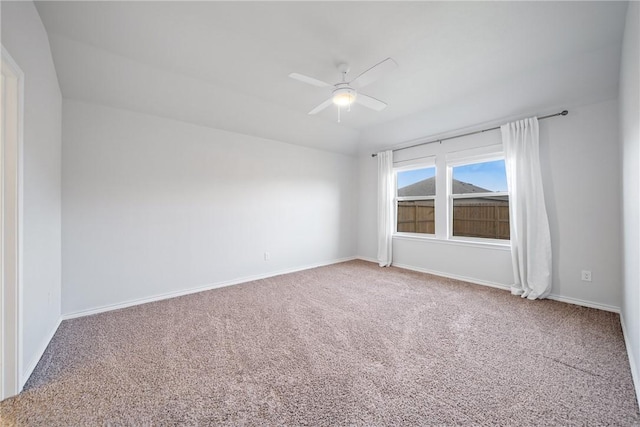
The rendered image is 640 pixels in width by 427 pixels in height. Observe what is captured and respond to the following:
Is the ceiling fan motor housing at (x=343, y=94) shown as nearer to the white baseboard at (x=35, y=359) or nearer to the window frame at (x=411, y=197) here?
the window frame at (x=411, y=197)

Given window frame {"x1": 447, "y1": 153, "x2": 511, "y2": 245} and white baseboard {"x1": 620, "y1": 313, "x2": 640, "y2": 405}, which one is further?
window frame {"x1": 447, "y1": 153, "x2": 511, "y2": 245}

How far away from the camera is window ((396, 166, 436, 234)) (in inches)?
175

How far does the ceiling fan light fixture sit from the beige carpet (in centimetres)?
231

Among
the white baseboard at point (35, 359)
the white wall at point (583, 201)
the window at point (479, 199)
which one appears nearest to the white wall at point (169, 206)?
the white baseboard at point (35, 359)

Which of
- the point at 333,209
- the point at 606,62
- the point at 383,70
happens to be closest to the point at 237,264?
the point at 333,209

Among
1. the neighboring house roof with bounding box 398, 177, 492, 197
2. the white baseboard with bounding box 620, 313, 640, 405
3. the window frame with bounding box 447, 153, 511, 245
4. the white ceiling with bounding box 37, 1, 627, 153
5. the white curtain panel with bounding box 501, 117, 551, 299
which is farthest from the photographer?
the neighboring house roof with bounding box 398, 177, 492, 197

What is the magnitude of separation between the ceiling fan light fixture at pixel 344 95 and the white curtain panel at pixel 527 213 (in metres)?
2.31

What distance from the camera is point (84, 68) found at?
7.78 ft

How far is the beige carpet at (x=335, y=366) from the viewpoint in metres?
1.37

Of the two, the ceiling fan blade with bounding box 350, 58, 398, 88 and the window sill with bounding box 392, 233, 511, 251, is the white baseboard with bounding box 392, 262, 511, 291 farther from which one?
the ceiling fan blade with bounding box 350, 58, 398, 88

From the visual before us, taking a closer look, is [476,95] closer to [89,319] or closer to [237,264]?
[237,264]

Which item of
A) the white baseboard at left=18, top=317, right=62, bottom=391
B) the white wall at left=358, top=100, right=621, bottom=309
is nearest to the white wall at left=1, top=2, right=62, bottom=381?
the white baseboard at left=18, top=317, right=62, bottom=391

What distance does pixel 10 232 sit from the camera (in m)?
1.47

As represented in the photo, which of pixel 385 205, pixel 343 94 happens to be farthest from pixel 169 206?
pixel 385 205
